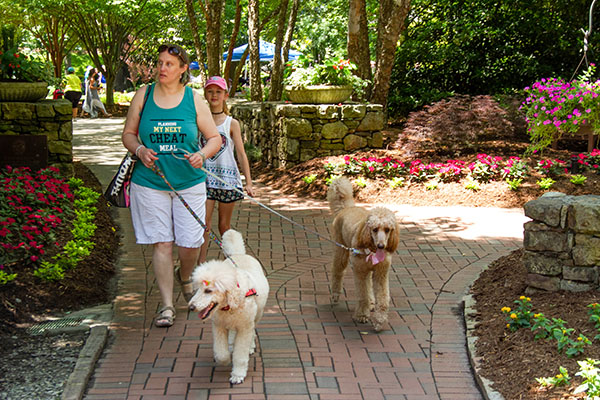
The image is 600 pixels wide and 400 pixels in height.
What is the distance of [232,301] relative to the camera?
389 cm

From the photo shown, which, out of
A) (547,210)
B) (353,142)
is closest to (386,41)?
(353,142)

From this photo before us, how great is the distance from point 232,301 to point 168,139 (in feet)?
5.17

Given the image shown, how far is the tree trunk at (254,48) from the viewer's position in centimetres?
1549

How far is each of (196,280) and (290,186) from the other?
704 cm

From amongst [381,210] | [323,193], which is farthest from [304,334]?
[323,193]

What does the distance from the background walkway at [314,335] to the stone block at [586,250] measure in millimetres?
1021

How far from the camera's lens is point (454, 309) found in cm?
557

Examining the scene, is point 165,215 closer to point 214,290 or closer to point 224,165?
point 224,165

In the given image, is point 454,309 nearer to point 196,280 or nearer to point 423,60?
point 196,280

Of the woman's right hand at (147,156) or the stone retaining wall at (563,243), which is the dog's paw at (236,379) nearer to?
the woman's right hand at (147,156)

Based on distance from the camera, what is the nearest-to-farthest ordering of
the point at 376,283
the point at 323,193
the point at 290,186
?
the point at 376,283
the point at 323,193
the point at 290,186

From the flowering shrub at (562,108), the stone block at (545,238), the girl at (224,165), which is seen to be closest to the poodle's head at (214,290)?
the girl at (224,165)

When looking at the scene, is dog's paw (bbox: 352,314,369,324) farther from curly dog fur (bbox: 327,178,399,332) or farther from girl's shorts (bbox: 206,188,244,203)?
girl's shorts (bbox: 206,188,244,203)

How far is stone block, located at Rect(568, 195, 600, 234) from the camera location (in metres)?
4.85
